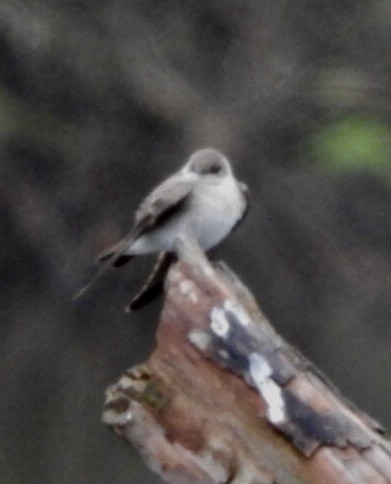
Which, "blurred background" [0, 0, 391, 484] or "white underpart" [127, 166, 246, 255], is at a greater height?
"blurred background" [0, 0, 391, 484]

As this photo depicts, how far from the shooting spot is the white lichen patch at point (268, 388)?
5.82 meters

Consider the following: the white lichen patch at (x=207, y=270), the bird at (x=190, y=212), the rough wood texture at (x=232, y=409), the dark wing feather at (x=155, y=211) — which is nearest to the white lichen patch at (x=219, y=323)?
the rough wood texture at (x=232, y=409)

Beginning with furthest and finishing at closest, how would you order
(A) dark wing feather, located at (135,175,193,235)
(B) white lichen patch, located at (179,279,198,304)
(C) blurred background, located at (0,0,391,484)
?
(C) blurred background, located at (0,0,391,484) → (A) dark wing feather, located at (135,175,193,235) → (B) white lichen patch, located at (179,279,198,304)

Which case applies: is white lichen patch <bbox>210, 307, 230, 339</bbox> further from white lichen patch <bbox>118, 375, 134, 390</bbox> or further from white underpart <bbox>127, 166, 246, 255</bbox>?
white underpart <bbox>127, 166, 246, 255</bbox>

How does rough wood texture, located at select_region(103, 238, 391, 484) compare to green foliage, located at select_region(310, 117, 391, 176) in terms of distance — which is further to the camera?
green foliage, located at select_region(310, 117, 391, 176)

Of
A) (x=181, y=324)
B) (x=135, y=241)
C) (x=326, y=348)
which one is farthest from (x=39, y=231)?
(x=181, y=324)

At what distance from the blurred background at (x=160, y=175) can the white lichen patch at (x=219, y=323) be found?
223 centimetres

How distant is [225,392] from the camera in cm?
591

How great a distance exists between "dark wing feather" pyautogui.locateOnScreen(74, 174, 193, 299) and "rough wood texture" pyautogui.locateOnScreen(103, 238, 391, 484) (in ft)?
5.41

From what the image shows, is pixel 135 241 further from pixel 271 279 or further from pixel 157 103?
pixel 271 279

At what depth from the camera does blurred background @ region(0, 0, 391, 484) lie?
8.70 meters

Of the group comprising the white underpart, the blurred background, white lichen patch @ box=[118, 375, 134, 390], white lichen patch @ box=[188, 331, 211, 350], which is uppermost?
the blurred background

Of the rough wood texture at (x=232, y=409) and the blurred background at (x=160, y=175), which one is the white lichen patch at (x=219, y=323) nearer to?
the rough wood texture at (x=232, y=409)

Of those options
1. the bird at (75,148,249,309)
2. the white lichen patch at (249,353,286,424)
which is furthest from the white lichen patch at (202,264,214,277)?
the bird at (75,148,249,309)
